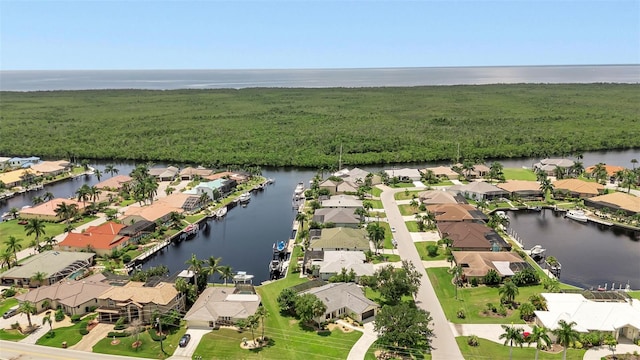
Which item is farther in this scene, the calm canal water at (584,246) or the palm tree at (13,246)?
the palm tree at (13,246)

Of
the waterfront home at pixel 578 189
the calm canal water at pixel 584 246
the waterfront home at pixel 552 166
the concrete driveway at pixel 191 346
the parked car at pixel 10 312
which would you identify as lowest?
the concrete driveway at pixel 191 346

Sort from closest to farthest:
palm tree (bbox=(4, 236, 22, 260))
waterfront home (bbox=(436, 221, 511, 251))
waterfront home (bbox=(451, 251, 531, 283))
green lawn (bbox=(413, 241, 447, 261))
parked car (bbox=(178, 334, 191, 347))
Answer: parked car (bbox=(178, 334, 191, 347)) → waterfront home (bbox=(451, 251, 531, 283)) → palm tree (bbox=(4, 236, 22, 260)) → green lawn (bbox=(413, 241, 447, 261)) → waterfront home (bbox=(436, 221, 511, 251))

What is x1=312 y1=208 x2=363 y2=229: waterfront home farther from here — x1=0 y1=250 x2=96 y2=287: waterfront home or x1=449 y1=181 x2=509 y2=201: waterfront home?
x1=0 y1=250 x2=96 y2=287: waterfront home

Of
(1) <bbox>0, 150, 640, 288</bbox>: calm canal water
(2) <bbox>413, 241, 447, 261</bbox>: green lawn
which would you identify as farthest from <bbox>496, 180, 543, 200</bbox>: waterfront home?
(2) <bbox>413, 241, 447, 261</bbox>: green lawn

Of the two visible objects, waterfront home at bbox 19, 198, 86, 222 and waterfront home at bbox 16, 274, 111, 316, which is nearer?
waterfront home at bbox 16, 274, 111, 316

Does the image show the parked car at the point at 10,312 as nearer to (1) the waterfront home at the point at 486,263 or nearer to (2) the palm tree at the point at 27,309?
(2) the palm tree at the point at 27,309

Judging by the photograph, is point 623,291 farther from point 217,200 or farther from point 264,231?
point 217,200

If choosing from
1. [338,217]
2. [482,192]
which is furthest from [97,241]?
[482,192]

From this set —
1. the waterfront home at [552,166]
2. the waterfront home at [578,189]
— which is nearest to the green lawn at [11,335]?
→ the waterfront home at [578,189]

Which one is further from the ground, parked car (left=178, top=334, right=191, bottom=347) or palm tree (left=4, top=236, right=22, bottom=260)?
palm tree (left=4, top=236, right=22, bottom=260)
